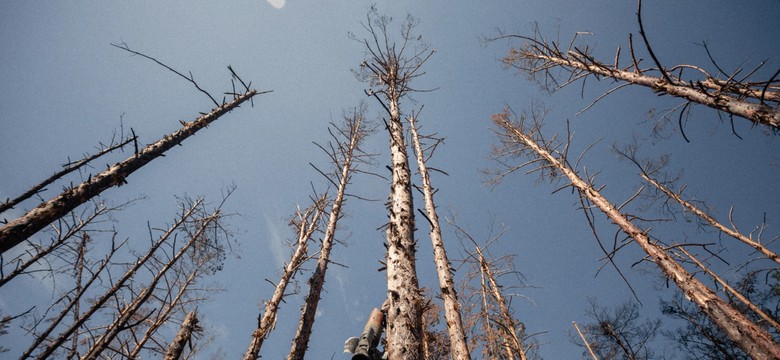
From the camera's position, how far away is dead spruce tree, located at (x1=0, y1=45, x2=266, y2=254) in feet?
12.7

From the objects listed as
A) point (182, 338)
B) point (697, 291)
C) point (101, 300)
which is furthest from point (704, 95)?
point (101, 300)

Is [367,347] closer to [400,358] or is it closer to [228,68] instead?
[400,358]

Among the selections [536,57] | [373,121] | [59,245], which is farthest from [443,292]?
[59,245]

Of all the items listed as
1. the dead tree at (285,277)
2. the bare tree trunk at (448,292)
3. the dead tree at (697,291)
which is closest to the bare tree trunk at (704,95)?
the dead tree at (697,291)

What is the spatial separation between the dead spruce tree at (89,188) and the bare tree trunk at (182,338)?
8.09 feet

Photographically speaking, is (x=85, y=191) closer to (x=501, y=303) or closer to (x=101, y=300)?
(x=101, y=300)

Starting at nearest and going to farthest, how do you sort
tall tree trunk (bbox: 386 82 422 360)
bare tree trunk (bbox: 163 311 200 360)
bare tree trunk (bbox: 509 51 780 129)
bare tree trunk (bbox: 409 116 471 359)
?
tall tree trunk (bbox: 386 82 422 360) → bare tree trunk (bbox: 509 51 780 129) → bare tree trunk (bbox: 163 311 200 360) → bare tree trunk (bbox: 409 116 471 359)

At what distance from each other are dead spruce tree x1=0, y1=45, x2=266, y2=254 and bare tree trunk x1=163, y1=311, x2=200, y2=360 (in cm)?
247

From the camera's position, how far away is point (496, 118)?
12.5m

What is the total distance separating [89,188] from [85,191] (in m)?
0.07

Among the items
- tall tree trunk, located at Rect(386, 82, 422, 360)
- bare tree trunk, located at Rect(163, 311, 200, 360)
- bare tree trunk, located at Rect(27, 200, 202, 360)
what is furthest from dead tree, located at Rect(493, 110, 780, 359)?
bare tree trunk, located at Rect(27, 200, 202, 360)

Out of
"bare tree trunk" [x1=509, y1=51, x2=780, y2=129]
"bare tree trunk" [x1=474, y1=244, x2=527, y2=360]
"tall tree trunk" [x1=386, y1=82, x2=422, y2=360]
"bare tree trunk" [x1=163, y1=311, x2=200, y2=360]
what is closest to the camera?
"tall tree trunk" [x1=386, y1=82, x2=422, y2=360]

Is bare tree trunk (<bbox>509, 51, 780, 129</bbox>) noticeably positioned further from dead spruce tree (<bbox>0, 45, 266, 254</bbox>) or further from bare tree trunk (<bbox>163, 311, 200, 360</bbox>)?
dead spruce tree (<bbox>0, 45, 266, 254</bbox>)

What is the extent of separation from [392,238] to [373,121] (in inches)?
465
